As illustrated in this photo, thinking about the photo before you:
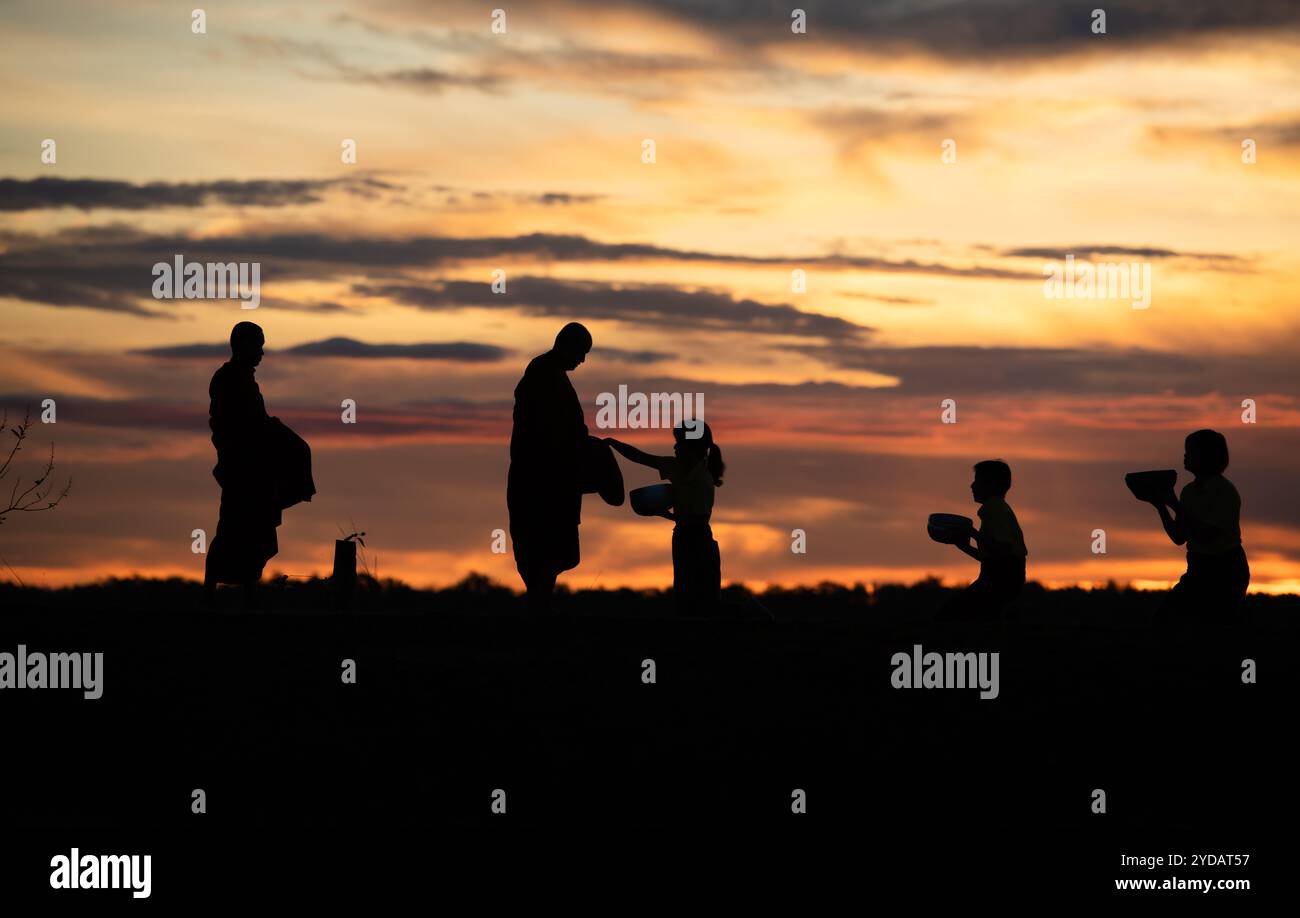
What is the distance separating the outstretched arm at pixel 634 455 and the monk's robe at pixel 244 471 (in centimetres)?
341

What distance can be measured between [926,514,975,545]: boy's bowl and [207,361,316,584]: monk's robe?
6679mm

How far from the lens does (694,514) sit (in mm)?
18156

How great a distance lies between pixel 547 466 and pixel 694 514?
1754 millimetres

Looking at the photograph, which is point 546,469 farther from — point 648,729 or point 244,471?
point 648,729

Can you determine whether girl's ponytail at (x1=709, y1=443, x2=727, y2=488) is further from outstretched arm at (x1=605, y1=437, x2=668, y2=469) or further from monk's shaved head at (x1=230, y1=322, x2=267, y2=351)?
monk's shaved head at (x1=230, y1=322, x2=267, y2=351)

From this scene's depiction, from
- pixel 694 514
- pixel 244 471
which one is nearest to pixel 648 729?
pixel 694 514

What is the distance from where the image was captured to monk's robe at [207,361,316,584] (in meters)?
19.2

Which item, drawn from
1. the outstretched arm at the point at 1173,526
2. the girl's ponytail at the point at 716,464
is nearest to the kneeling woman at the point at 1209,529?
the outstretched arm at the point at 1173,526

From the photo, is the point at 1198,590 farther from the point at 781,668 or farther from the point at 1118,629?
the point at 781,668

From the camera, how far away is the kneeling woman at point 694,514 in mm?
18141

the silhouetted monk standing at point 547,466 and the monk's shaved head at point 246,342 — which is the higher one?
Result: the monk's shaved head at point 246,342

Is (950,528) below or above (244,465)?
below

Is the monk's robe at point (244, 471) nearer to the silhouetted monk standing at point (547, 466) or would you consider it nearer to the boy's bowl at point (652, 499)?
the silhouetted monk standing at point (547, 466)
